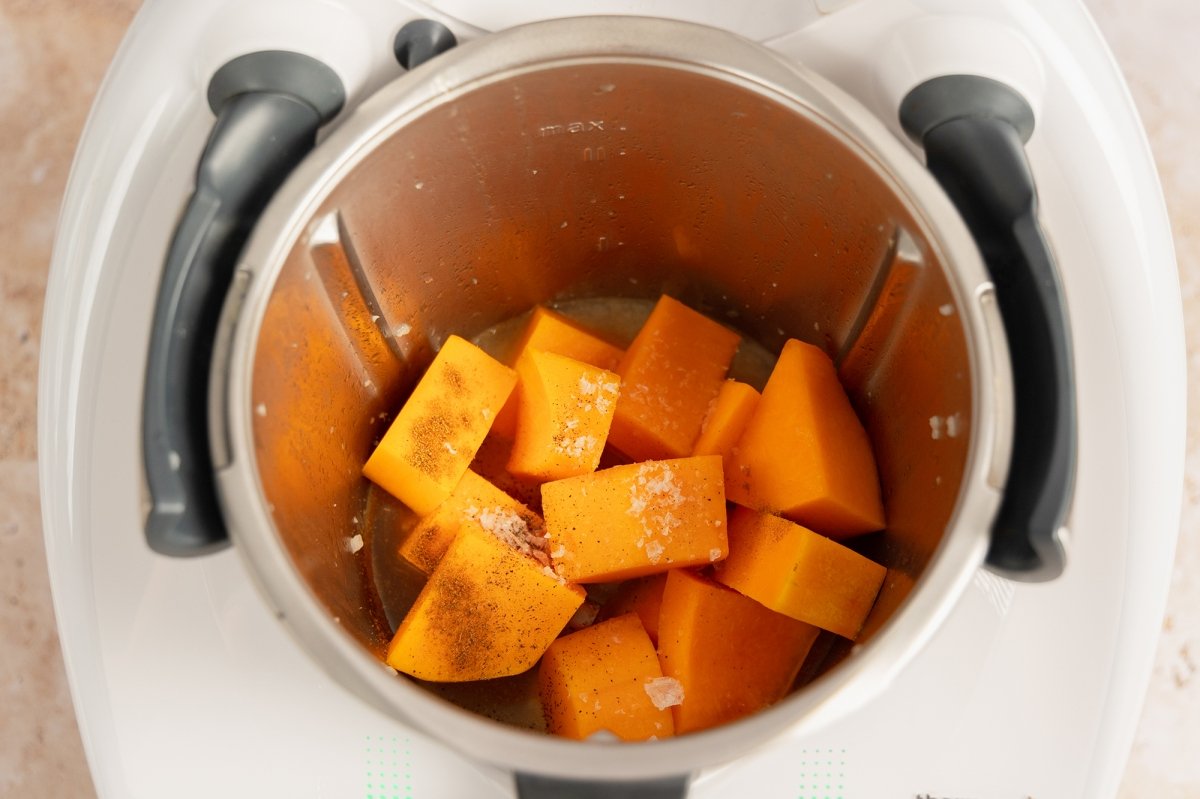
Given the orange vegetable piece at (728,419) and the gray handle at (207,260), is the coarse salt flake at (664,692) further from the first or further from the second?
the gray handle at (207,260)

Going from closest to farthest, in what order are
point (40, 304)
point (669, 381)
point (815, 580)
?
point (815, 580) < point (669, 381) < point (40, 304)

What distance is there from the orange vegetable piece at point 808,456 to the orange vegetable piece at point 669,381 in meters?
0.05

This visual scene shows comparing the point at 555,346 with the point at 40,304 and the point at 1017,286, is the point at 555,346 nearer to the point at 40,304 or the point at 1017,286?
the point at 1017,286

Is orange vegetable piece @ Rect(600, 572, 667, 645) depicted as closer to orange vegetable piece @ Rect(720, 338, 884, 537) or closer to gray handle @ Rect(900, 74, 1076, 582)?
orange vegetable piece @ Rect(720, 338, 884, 537)

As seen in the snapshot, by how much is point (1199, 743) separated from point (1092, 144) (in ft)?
2.01

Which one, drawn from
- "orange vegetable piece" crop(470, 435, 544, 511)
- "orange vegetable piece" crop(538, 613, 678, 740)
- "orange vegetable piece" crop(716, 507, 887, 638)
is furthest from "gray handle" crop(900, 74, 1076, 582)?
"orange vegetable piece" crop(470, 435, 544, 511)

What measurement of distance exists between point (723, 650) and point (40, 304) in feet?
2.58

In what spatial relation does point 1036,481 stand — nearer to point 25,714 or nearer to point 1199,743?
point 1199,743

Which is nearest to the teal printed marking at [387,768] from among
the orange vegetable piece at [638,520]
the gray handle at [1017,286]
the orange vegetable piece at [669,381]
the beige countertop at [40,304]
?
the orange vegetable piece at [638,520]

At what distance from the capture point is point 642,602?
729mm

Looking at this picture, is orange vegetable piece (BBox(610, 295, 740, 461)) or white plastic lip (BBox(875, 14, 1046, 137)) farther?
orange vegetable piece (BBox(610, 295, 740, 461))

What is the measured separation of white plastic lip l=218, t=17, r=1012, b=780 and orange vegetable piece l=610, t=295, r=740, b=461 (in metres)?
0.22

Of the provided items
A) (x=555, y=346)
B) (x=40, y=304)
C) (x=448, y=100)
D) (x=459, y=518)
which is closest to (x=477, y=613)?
(x=459, y=518)

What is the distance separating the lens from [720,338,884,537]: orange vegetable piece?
2.16ft
